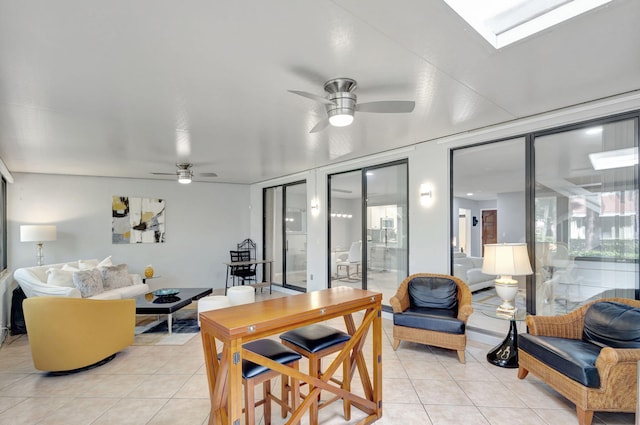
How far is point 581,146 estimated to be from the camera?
10.7 feet

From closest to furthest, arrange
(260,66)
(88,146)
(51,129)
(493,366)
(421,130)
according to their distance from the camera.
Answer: (260,66) → (493,366) → (51,129) → (421,130) → (88,146)

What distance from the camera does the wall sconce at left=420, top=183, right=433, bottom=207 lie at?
14.2 feet

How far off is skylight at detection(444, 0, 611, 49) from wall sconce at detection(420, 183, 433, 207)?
2.49 metres

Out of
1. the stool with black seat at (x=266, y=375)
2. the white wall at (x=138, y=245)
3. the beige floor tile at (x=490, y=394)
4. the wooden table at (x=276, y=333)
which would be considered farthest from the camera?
the white wall at (x=138, y=245)

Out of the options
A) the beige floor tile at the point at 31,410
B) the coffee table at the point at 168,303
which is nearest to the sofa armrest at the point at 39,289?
the coffee table at the point at 168,303

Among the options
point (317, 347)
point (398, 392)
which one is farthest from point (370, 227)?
point (317, 347)

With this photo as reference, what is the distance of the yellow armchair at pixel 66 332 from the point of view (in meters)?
3.04

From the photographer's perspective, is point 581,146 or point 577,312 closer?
point 577,312

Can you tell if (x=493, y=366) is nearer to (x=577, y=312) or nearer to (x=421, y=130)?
(x=577, y=312)

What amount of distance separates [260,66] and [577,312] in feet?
11.1

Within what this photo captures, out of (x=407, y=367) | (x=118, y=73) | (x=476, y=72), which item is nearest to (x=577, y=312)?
(x=407, y=367)

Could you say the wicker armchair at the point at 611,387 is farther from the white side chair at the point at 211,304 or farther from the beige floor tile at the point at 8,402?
the beige floor tile at the point at 8,402

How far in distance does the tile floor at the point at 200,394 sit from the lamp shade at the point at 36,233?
2.44 meters

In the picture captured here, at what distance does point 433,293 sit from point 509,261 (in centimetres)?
99
